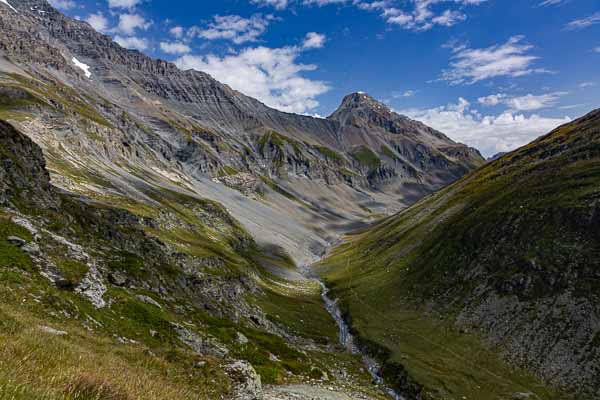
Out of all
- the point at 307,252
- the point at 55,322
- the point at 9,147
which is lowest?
the point at 307,252

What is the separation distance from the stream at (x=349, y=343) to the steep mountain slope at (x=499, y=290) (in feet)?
6.98

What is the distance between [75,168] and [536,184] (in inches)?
5562

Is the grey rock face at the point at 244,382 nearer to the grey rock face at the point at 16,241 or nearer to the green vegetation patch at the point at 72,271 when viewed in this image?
the green vegetation patch at the point at 72,271

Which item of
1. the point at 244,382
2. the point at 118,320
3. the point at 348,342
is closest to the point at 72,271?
the point at 118,320

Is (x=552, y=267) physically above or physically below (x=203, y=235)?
above

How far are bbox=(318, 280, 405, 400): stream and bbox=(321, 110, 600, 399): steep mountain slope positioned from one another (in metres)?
2.13

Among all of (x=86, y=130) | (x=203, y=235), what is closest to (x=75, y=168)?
(x=203, y=235)

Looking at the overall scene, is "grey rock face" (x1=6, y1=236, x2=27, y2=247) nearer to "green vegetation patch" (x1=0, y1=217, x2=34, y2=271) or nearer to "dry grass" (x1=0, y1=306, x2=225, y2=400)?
"green vegetation patch" (x1=0, y1=217, x2=34, y2=271)

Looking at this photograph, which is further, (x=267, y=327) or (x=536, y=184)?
(x=536, y=184)

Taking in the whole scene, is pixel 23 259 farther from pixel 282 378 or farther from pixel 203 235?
pixel 203 235

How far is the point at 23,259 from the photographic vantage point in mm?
29328

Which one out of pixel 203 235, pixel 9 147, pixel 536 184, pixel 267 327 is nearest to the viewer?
pixel 9 147

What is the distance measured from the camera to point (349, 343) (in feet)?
258

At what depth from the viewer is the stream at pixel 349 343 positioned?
5938cm
